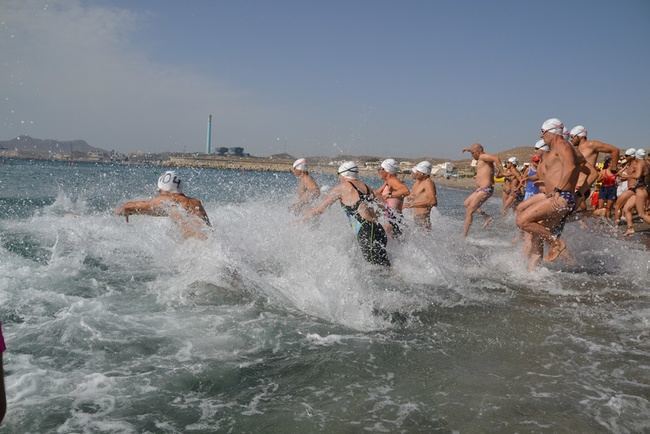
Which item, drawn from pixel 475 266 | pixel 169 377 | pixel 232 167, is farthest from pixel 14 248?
pixel 232 167

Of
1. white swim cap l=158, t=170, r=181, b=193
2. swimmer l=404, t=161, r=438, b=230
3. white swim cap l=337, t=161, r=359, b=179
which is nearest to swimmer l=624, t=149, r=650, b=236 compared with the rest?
swimmer l=404, t=161, r=438, b=230

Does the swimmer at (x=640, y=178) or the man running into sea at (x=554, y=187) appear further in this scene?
the swimmer at (x=640, y=178)

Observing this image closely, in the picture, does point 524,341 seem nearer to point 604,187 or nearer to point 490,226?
point 490,226

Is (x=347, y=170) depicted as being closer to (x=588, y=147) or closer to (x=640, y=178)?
(x=588, y=147)

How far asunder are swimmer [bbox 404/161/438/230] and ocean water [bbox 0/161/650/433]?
50.4 inches

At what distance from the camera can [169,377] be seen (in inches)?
140

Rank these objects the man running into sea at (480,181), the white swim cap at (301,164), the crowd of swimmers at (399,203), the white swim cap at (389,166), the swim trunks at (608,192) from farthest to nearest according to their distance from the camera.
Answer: the swim trunks at (608,192) → the man running into sea at (480,181) → the white swim cap at (301,164) → the white swim cap at (389,166) → the crowd of swimmers at (399,203)

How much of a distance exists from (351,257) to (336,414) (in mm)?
3918

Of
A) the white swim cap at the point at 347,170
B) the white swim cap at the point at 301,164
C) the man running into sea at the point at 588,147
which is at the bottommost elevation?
the white swim cap at the point at 347,170

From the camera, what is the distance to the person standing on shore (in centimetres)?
997

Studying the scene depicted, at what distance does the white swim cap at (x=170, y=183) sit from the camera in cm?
611

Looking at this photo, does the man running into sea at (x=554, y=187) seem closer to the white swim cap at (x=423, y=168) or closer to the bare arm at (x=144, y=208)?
the white swim cap at (x=423, y=168)

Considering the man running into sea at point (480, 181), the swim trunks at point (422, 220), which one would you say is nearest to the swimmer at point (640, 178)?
the man running into sea at point (480, 181)

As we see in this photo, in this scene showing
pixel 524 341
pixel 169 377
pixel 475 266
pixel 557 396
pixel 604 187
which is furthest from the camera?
pixel 604 187
